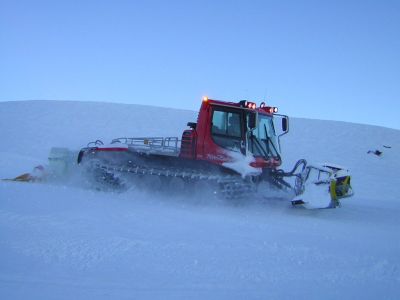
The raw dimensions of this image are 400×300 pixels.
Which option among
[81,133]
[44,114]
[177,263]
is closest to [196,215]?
[177,263]

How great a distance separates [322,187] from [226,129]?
2263mm

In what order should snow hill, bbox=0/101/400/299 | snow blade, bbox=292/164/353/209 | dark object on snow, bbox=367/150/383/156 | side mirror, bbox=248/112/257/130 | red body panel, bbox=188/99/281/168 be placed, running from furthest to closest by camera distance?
dark object on snow, bbox=367/150/383/156 → red body panel, bbox=188/99/281/168 → side mirror, bbox=248/112/257/130 → snow blade, bbox=292/164/353/209 → snow hill, bbox=0/101/400/299

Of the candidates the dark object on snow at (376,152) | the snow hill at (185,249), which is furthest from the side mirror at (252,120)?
the dark object on snow at (376,152)

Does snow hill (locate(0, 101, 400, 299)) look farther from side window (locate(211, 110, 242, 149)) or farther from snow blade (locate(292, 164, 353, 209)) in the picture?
side window (locate(211, 110, 242, 149))

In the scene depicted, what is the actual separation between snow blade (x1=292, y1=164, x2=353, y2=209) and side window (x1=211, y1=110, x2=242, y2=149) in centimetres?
154

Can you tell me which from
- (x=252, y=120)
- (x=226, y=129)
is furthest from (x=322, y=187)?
(x=226, y=129)

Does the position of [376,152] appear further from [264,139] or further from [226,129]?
Result: [226,129]

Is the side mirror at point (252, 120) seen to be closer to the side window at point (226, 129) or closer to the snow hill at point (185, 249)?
the side window at point (226, 129)

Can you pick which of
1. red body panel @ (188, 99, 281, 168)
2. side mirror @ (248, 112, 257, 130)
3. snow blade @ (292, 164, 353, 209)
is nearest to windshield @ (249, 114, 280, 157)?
red body panel @ (188, 99, 281, 168)

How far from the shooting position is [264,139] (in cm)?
880

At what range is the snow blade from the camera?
742cm

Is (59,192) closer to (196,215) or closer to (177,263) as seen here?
(196,215)

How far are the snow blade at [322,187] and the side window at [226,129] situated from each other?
1.54 metres

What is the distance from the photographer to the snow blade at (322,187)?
742 cm
